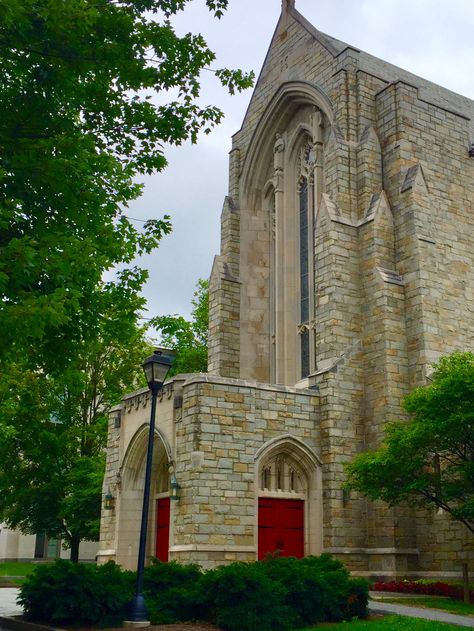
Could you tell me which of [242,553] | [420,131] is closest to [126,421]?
[242,553]

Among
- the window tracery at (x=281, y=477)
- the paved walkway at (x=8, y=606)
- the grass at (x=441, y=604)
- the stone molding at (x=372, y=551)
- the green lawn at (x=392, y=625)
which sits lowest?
the paved walkway at (x=8, y=606)

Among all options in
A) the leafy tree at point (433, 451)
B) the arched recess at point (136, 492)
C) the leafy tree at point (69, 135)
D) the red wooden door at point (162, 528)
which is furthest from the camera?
the arched recess at point (136, 492)

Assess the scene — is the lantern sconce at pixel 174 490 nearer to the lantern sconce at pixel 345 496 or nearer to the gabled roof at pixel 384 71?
the lantern sconce at pixel 345 496

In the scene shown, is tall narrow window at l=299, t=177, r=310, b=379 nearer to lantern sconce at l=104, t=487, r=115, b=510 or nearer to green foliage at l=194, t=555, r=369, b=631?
lantern sconce at l=104, t=487, r=115, b=510

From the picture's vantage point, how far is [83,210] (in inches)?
468

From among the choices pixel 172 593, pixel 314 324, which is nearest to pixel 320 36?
pixel 314 324

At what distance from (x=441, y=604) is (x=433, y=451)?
306cm

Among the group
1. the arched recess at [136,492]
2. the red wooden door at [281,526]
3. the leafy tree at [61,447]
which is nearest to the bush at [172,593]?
the red wooden door at [281,526]

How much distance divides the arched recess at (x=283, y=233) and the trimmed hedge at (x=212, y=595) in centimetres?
1180

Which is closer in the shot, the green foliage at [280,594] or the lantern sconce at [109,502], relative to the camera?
the green foliage at [280,594]

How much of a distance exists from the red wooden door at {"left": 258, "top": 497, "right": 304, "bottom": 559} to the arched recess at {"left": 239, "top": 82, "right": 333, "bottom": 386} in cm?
534

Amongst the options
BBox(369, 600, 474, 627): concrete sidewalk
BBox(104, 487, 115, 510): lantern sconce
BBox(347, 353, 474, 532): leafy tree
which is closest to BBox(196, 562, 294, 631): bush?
BBox(369, 600, 474, 627): concrete sidewalk

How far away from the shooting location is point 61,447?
31328 millimetres

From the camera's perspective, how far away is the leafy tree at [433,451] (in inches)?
612
